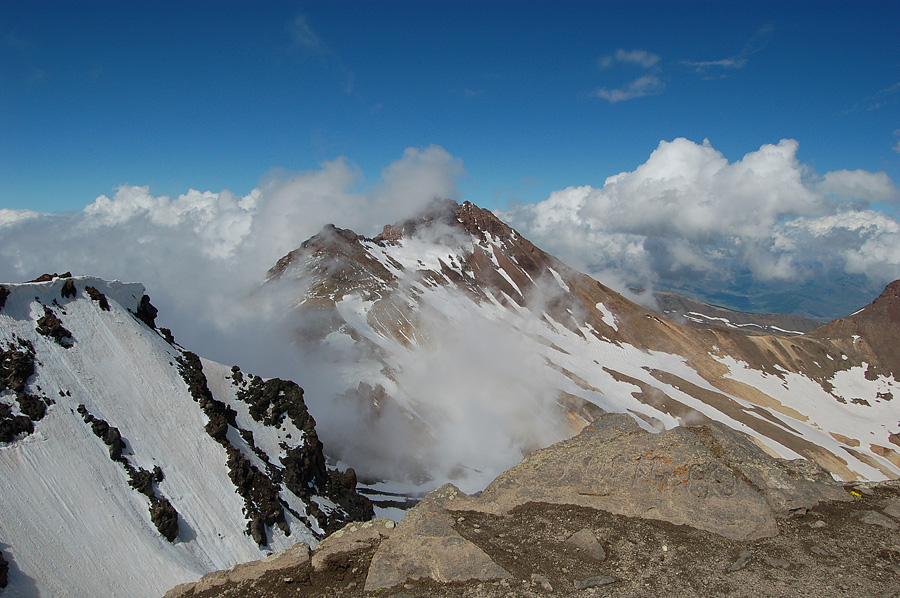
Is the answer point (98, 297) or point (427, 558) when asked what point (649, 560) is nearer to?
point (427, 558)

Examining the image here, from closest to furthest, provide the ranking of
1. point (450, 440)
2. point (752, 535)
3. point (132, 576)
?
point (752, 535) → point (132, 576) → point (450, 440)

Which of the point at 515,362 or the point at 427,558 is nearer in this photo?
the point at 427,558

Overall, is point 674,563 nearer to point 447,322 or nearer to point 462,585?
point 462,585

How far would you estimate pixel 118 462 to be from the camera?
27047 mm

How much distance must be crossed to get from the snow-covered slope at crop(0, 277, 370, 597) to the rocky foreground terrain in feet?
43.4

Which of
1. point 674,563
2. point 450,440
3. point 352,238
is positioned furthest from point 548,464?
point 352,238

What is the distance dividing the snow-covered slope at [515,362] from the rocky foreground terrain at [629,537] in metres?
50.5

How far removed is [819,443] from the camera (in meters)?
107

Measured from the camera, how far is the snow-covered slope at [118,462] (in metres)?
22.0

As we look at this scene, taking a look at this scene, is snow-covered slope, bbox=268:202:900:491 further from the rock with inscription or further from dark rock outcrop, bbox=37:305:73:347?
the rock with inscription

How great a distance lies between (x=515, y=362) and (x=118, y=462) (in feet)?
303

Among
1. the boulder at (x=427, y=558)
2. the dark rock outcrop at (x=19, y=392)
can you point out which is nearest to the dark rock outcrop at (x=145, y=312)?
the dark rock outcrop at (x=19, y=392)

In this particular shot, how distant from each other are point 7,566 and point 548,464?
2204cm

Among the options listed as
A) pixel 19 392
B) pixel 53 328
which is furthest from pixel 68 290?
pixel 19 392
